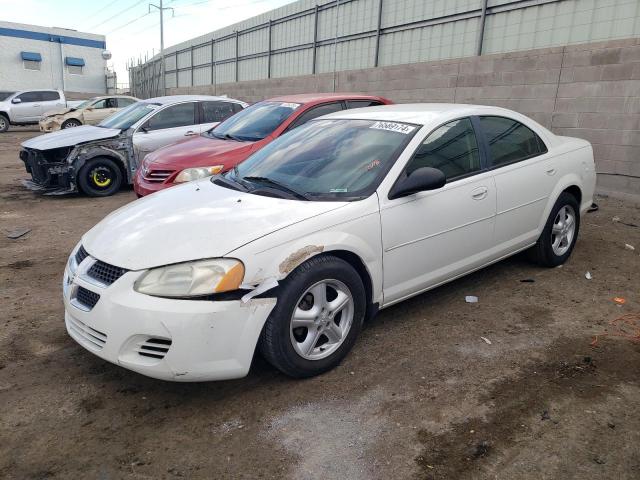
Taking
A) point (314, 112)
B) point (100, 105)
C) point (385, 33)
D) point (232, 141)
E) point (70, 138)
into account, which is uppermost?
point (385, 33)

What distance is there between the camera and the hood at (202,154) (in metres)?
6.20

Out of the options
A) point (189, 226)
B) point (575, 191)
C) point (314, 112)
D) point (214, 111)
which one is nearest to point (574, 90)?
point (575, 191)

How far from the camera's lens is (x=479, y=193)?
152 inches

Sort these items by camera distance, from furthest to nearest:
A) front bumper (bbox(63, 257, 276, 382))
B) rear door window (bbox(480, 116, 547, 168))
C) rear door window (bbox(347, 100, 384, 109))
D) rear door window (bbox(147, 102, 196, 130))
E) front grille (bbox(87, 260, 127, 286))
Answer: rear door window (bbox(147, 102, 196, 130)), rear door window (bbox(347, 100, 384, 109)), rear door window (bbox(480, 116, 547, 168)), front grille (bbox(87, 260, 127, 286)), front bumper (bbox(63, 257, 276, 382))

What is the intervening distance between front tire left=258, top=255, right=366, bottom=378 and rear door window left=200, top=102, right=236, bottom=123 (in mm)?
6668

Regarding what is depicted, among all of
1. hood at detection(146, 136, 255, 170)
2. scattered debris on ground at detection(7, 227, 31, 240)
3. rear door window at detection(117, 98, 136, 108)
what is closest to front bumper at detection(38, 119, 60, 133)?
rear door window at detection(117, 98, 136, 108)

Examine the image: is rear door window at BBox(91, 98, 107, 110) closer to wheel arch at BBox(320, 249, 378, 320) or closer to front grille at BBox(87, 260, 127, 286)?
front grille at BBox(87, 260, 127, 286)

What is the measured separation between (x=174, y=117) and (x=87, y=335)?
6.59 m

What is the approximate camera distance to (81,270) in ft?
9.72

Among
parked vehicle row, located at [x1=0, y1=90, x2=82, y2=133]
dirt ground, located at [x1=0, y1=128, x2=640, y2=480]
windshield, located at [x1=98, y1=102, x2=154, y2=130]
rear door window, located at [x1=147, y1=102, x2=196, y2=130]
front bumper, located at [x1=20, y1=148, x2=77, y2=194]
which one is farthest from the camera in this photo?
parked vehicle row, located at [x1=0, y1=90, x2=82, y2=133]

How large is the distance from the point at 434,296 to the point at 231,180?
192 cm

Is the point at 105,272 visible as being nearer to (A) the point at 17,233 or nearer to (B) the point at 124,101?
(A) the point at 17,233

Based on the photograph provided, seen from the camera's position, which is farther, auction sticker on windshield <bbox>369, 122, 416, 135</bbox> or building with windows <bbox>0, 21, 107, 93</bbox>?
building with windows <bbox>0, 21, 107, 93</bbox>

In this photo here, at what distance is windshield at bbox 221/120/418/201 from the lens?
3.39 m
